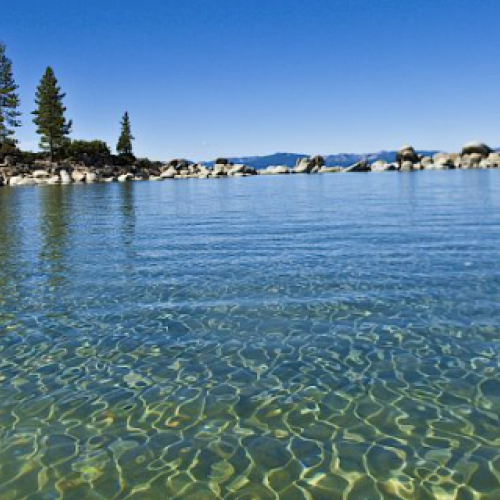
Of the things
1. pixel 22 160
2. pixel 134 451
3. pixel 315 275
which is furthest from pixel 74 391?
pixel 22 160

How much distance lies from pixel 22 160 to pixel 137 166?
98.1 ft

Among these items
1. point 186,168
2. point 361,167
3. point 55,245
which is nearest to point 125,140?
point 186,168

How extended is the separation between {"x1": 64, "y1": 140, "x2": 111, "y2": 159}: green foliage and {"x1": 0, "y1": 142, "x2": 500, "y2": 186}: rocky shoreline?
3.47 meters

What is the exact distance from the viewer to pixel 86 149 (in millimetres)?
112812

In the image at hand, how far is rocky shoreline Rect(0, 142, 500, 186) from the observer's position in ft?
289

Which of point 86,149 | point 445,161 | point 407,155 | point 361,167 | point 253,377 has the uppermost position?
point 86,149

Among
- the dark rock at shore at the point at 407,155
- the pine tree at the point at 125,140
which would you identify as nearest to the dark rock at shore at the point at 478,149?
the dark rock at shore at the point at 407,155

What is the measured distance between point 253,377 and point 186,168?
130886 millimetres

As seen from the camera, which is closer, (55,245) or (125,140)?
(55,245)

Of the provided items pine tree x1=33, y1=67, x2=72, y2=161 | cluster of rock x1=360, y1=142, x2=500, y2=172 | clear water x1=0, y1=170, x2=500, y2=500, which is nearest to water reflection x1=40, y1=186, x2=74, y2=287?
clear water x1=0, y1=170, x2=500, y2=500

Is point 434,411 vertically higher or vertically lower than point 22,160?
lower

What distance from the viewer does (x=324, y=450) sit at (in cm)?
552

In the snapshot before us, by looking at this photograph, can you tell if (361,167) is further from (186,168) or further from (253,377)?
(253,377)

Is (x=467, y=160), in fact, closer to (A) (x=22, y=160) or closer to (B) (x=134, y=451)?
(A) (x=22, y=160)
